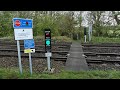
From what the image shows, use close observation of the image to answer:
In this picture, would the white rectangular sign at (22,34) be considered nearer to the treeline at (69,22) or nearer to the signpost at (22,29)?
the signpost at (22,29)

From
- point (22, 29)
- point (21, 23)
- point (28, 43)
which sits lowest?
point (28, 43)

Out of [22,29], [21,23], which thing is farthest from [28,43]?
[21,23]

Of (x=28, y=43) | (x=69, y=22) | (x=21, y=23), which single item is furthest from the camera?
(x=69, y=22)

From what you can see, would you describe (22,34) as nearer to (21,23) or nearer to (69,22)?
(21,23)

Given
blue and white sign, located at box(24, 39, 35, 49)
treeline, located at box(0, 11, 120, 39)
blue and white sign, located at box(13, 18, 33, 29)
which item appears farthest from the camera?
treeline, located at box(0, 11, 120, 39)

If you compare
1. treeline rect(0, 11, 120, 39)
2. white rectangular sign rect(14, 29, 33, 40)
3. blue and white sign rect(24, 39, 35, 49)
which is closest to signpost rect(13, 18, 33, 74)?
white rectangular sign rect(14, 29, 33, 40)

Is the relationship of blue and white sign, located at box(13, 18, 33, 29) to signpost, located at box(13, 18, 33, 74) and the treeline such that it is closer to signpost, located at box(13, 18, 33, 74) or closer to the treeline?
signpost, located at box(13, 18, 33, 74)

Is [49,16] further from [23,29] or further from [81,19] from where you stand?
[23,29]

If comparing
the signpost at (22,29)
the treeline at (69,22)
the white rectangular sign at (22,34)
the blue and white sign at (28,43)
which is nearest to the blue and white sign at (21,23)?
the signpost at (22,29)
